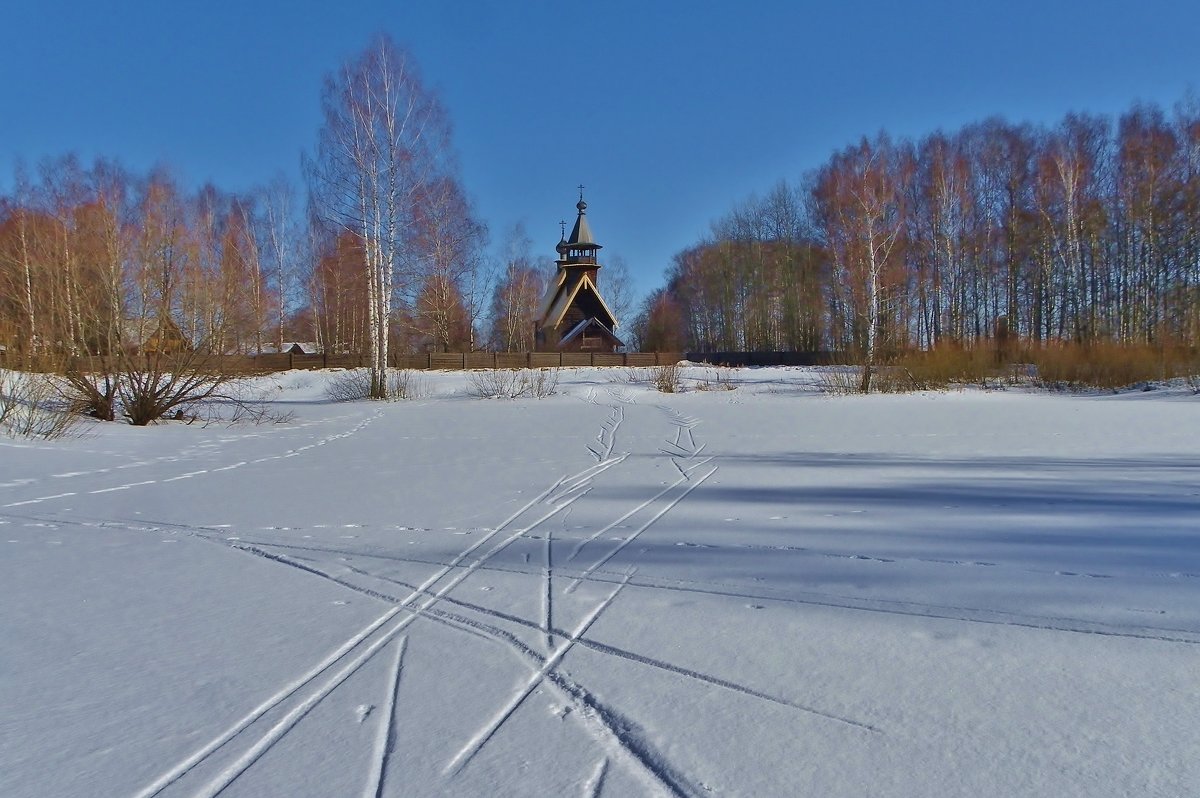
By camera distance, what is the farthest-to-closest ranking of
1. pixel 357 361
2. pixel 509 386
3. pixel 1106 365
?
1. pixel 357 361
2. pixel 1106 365
3. pixel 509 386

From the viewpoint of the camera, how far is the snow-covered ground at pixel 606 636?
2035 millimetres

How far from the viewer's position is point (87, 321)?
12.8 metres

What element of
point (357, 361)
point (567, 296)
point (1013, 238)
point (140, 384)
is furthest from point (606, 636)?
point (567, 296)

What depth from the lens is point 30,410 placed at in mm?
10828

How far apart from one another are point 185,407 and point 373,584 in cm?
1400

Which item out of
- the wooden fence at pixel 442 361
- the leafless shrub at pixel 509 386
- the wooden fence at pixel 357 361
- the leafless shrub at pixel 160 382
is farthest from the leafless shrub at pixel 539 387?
the leafless shrub at pixel 160 382

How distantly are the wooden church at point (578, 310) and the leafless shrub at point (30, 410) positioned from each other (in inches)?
1227

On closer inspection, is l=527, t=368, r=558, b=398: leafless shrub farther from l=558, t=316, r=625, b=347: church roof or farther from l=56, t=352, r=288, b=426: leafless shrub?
l=558, t=316, r=625, b=347: church roof

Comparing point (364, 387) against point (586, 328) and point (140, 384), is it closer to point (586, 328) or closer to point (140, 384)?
point (140, 384)

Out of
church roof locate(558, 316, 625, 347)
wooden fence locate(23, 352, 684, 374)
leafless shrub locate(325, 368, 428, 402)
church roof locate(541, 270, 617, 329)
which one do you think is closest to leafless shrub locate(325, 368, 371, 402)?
leafless shrub locate(325, 368, 428, 402)

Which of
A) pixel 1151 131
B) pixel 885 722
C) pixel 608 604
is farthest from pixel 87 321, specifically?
pixel 1151 131

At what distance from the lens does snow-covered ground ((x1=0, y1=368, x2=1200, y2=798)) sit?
2035 millimetres

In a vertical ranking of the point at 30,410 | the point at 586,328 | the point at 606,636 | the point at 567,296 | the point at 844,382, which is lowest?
the point at 606,636

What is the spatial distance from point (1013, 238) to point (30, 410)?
34131 millimetres
